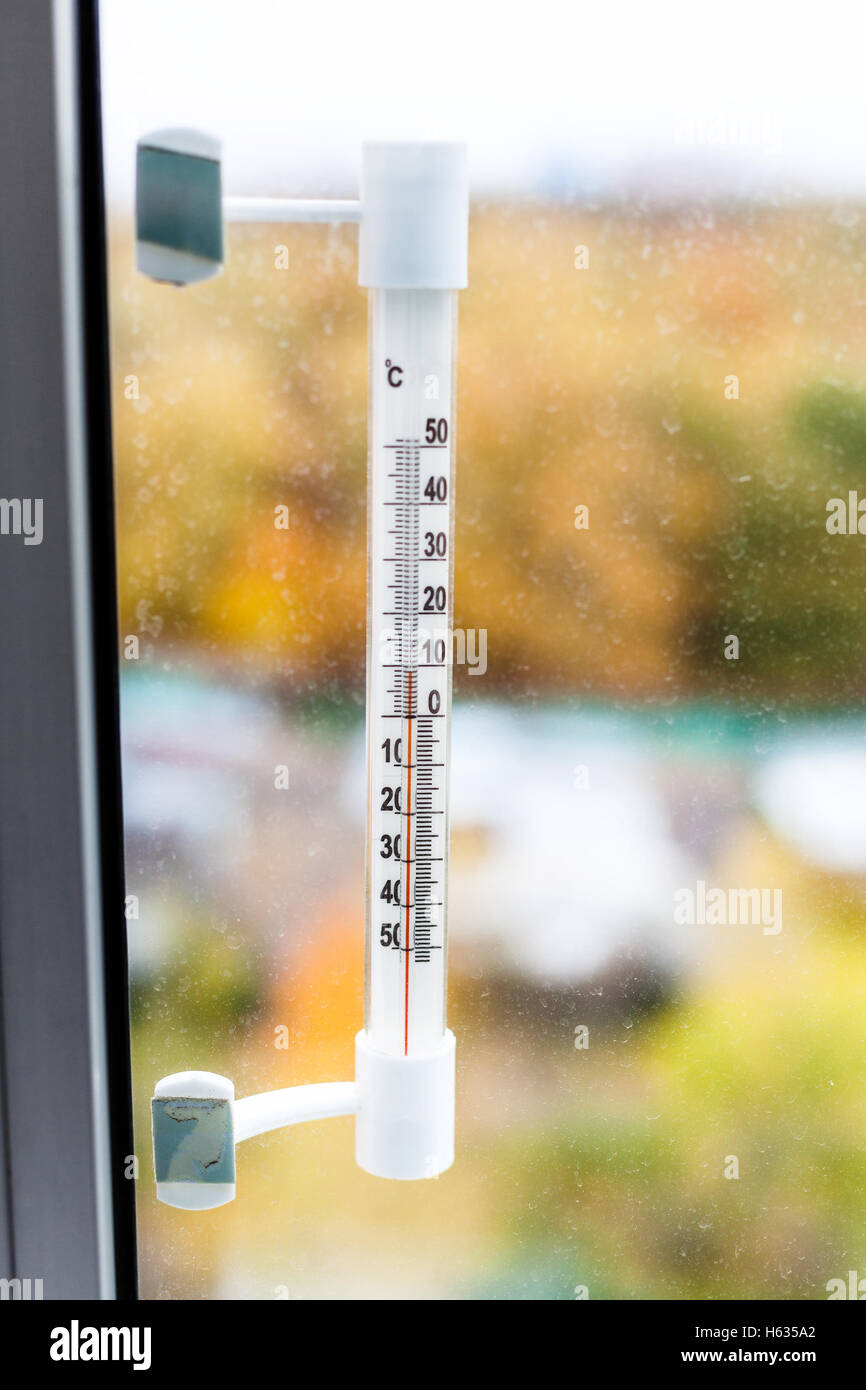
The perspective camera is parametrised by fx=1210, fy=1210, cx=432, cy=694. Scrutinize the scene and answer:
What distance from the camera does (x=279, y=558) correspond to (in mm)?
924

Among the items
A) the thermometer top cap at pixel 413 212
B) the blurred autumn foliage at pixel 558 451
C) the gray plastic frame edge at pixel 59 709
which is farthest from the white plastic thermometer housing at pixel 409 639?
the gray plastic frame edge at pixel 59 709

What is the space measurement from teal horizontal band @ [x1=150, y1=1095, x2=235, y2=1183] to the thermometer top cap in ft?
1.87

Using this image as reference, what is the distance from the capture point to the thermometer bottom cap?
0.83 meters

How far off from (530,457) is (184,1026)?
0.53 m

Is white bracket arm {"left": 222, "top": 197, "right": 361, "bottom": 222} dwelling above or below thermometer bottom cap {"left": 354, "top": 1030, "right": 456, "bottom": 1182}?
above

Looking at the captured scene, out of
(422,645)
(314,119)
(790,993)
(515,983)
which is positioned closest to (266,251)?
(314,119)

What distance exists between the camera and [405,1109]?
0.83m

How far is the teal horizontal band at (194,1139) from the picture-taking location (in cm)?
85

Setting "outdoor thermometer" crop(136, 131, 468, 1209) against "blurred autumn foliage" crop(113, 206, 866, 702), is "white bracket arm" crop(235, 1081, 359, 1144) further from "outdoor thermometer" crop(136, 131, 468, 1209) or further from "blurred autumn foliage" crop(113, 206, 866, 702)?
"blurred autumn foliage" crop(113, 206, 866, 702)

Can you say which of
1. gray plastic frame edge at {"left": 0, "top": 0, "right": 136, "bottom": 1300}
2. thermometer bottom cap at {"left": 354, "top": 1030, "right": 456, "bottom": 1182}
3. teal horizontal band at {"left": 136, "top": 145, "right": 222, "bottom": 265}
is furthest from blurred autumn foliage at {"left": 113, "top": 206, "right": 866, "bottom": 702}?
thermometer bottom cap at {"left": 354, "top": 1030, "right": 456, "bottom": 1182}

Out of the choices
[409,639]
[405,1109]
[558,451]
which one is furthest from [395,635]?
[405,1109]

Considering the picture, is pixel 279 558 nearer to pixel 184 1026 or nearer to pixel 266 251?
pixel 266 251

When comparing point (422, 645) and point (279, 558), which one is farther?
point (279, 558)

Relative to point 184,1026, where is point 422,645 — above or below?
Answer: above
